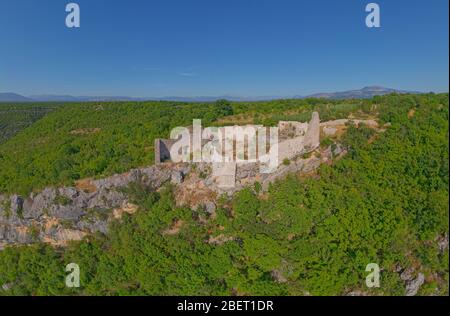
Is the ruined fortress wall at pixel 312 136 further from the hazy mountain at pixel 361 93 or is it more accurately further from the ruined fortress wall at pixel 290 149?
the hazy mountain at pixel 361 93

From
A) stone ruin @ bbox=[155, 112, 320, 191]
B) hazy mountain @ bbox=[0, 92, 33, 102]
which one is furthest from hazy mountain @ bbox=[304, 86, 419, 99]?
hazy mountain @ bbox=[0, 92, 33, 102]

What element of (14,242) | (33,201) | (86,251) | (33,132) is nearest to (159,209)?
(86,251)

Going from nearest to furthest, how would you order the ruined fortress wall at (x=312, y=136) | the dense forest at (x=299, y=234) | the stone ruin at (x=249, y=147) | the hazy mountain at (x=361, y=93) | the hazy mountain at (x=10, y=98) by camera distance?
the dense forest at (x=299, y=234)
the ruined fortress wall at (x=312, y=136)
the stone ruin at (x=249, y=147)
the hazy mountain at (x=361, y=93)
the hazy mountain at (x=10, y=98)

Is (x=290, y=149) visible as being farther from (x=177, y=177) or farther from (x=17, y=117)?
(x=17, y=117)

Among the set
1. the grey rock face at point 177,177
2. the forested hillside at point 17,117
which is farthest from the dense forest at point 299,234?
the forested hillside at point 17,117

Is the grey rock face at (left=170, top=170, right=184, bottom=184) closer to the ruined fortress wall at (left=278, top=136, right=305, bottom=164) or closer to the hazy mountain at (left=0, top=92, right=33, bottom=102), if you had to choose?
the ruined fortress wall at (left=278, top=136, right=305, bottom=164)
